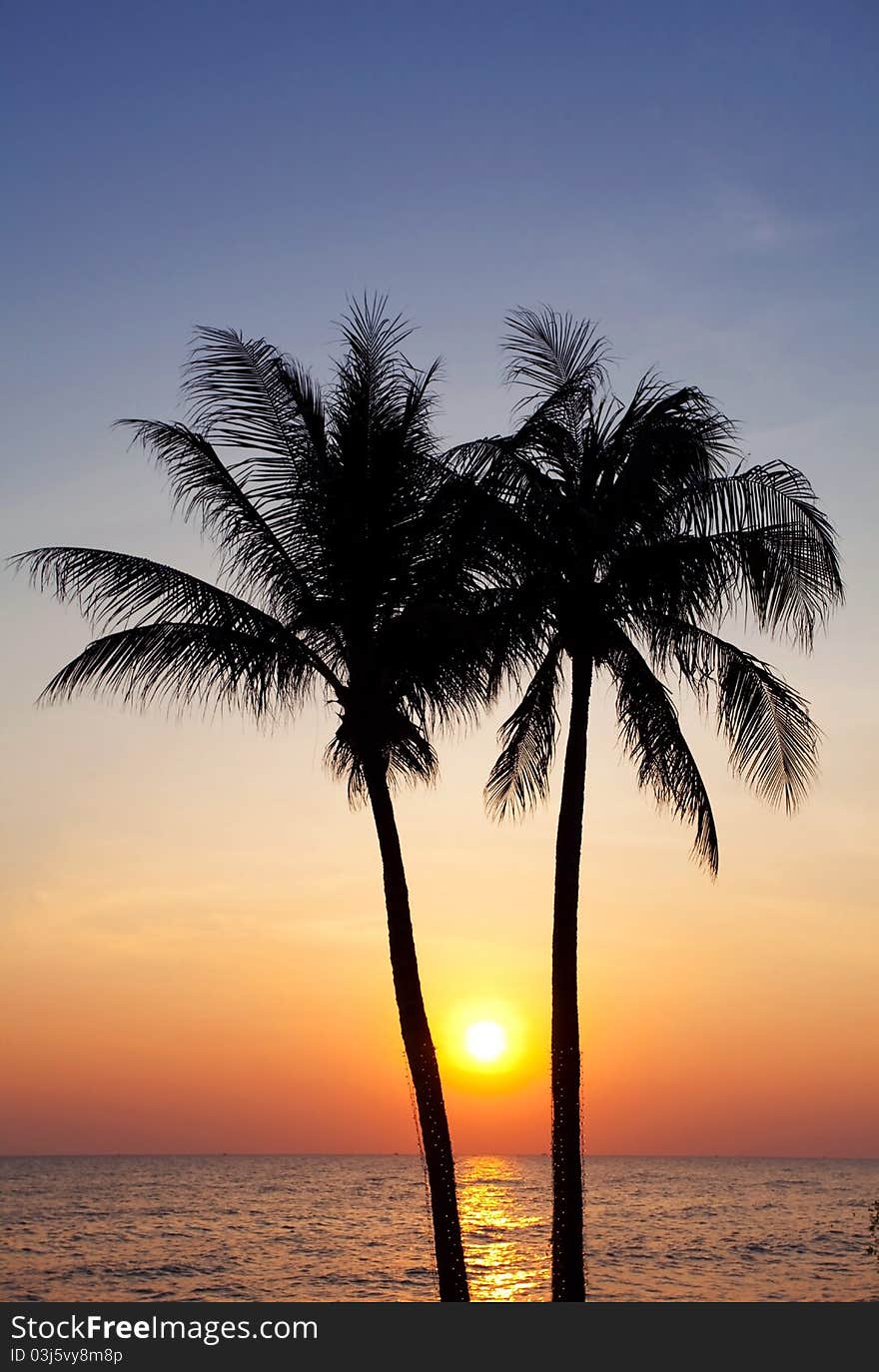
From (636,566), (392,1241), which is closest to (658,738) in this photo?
(636,566)

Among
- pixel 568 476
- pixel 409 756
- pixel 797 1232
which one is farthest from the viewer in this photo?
pixel 797 1232

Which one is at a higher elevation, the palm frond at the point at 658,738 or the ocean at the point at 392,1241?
the palm frond at the point at 658,738

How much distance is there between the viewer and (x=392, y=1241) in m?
51.5

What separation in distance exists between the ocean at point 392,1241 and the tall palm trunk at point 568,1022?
21.6 meters

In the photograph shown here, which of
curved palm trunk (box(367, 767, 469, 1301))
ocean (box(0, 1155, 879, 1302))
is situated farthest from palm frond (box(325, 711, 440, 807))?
ocean (box(0, 1155, 879, 1302))

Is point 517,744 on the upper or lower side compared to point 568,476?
lower

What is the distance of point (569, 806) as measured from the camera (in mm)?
14523

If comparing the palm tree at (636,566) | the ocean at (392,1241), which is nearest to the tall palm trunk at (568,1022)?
the palm tree at (636,566)

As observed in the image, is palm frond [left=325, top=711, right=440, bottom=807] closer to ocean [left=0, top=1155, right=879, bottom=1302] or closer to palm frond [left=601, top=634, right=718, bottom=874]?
palm frond [left=601, top=634, right=718, bottom=874]

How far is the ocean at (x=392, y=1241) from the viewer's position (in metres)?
35.7

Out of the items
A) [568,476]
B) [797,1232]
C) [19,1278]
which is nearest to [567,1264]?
[568,476]

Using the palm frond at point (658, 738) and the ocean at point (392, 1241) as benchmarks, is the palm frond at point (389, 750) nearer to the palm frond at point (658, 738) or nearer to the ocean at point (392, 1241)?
the palm frond at point (658, 738)

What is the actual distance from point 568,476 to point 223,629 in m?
4.46
